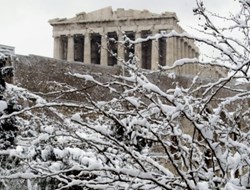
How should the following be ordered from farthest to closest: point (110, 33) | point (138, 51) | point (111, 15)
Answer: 1. point (111, 15)
2. point (110, 33)
3. point (138, 51)

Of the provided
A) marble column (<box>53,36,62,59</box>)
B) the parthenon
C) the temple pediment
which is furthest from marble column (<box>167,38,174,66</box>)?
marble column (<box>53,36,62,59</box>)

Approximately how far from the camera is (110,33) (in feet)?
167

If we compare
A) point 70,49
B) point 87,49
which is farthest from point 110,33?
point 70,49

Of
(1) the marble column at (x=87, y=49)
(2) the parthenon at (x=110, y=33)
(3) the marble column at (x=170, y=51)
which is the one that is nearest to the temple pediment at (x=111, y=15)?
(2) the parthenon at (x=110, y=33)

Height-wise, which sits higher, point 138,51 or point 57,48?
point 57,48

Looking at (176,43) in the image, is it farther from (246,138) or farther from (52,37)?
(246,138)

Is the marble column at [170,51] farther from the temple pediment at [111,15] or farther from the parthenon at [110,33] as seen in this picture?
the temple pediment at [111,15]

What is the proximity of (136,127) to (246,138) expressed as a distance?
0.61 meters

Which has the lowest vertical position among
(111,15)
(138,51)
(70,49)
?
(138,51)

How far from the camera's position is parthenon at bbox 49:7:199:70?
160 feet

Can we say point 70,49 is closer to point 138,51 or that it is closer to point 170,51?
point 138,51

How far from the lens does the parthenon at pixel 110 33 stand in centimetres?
4875

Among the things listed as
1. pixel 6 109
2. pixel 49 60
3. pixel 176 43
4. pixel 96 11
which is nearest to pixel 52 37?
pixel 96 11

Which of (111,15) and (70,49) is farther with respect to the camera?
(70,49)
